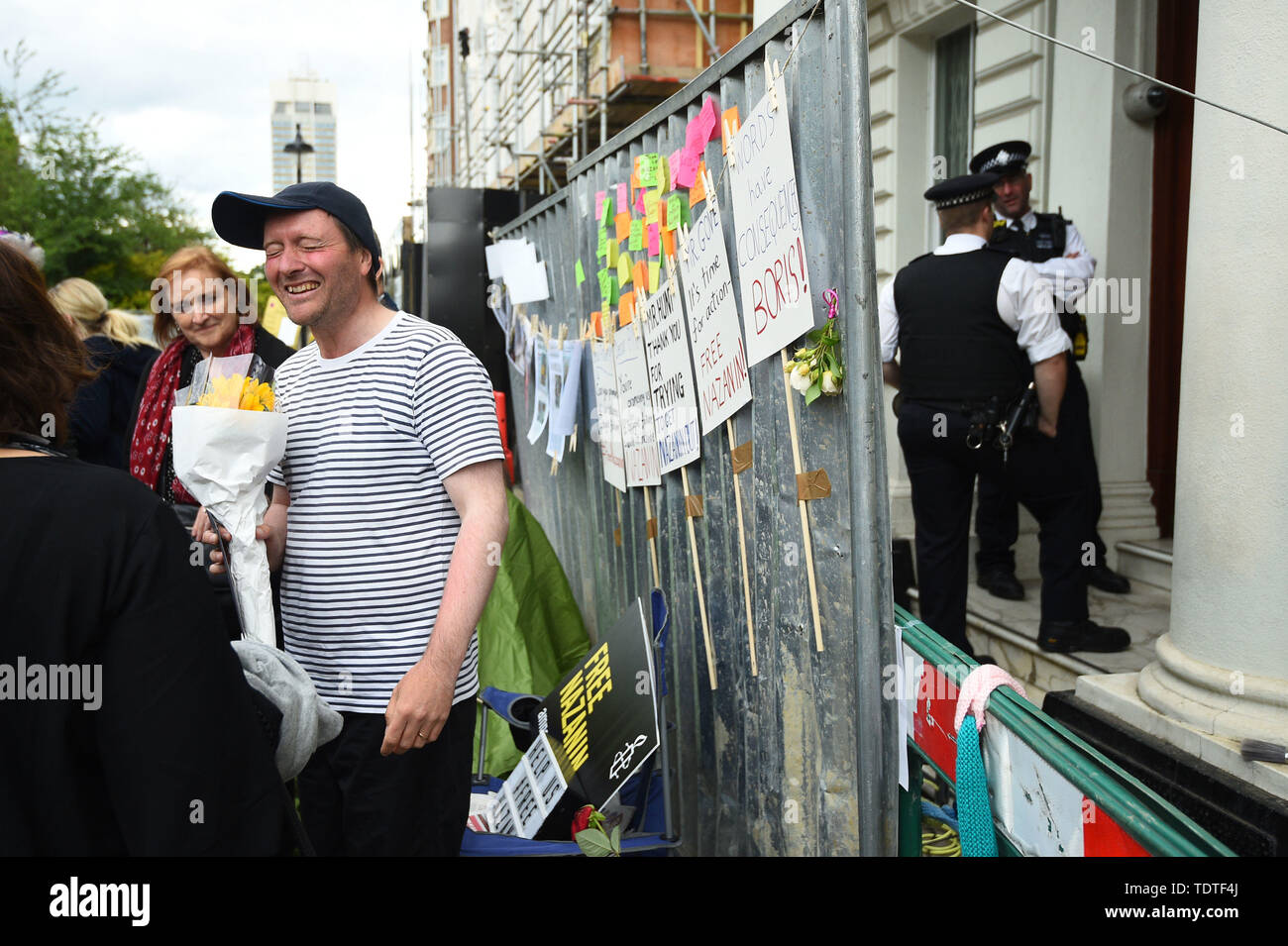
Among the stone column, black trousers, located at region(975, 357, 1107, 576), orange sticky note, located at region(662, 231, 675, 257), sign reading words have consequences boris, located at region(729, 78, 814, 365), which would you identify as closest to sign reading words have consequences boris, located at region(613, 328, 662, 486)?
orange sticky note, located at region(662, 231, 675, 257)

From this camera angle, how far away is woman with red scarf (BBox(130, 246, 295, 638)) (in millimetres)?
3600

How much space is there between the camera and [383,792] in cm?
257

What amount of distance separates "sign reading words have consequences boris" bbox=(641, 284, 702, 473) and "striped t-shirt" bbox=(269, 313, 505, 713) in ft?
2.86

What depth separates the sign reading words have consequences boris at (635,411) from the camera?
147 inches

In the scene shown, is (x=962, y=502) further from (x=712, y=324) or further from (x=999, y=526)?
(x=712, y=324)

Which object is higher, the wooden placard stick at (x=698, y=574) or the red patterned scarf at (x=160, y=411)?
the red patterned scarf at (x=160, y=411)

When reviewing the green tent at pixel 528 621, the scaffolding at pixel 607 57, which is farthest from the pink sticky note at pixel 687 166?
the scaffolding at pixel 607 57

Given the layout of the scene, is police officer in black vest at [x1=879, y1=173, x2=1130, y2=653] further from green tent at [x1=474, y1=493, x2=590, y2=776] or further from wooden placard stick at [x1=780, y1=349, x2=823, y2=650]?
wooden placard stick at [x1=780, y1=349, x2=823, y2=650]

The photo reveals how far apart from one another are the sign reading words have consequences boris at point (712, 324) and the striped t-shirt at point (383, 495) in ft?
2.29

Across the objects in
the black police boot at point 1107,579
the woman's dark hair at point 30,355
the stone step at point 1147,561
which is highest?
the woman's dark hair at point 30,355

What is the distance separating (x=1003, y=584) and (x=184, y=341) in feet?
13.9

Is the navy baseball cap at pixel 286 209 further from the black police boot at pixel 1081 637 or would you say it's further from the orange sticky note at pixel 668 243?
the black police boot at pixel 1081 637
